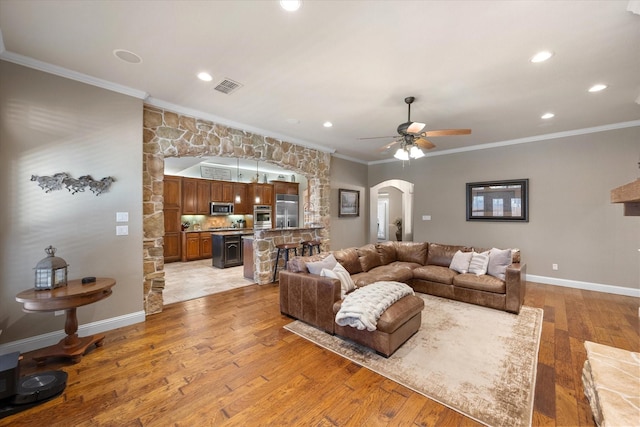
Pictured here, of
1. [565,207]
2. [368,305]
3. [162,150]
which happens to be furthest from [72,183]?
[565,207]

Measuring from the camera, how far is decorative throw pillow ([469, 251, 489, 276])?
4.14 meters

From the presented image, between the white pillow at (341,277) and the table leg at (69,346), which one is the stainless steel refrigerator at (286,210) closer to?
the white pillow at (341,277)

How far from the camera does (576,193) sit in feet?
Answer: 15.8

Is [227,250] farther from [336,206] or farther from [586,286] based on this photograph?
[586,286]

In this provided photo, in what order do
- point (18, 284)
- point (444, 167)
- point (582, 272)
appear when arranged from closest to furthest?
1. point (18, 284)
2. point (582, 272)
3. point (444, 167)

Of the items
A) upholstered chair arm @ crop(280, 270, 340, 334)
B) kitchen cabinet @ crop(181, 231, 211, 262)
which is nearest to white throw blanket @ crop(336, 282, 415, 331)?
upholstered chair arm @ crop(280, 270, 340, 334)

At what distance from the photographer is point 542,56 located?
2.49 metres

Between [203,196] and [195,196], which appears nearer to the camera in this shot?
[195,196]

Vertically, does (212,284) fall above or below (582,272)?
below

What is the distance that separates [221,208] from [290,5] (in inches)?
295

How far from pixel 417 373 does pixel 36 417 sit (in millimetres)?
2893

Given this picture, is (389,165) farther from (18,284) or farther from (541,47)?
(18,284)

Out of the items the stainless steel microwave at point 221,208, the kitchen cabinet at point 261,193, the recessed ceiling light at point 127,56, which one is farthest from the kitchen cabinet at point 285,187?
the recessed ceiling light at point 127,56

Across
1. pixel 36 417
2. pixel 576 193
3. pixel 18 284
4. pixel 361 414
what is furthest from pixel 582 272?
pixel 18 284
